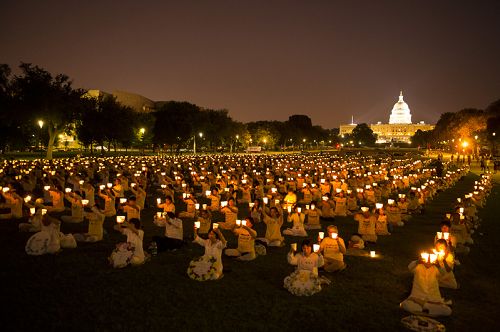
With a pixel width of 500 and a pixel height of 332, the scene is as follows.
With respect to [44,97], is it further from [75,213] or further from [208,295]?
[208,295]

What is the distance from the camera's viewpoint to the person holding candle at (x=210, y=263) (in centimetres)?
978

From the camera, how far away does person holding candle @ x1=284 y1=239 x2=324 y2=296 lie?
9055mm

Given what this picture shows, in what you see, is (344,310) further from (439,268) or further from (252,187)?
(252,187)

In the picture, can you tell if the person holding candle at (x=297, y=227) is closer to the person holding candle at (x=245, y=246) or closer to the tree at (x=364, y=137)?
the person holding candle at (x=245, y=246)

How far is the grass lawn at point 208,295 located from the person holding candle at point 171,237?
289 millimetres

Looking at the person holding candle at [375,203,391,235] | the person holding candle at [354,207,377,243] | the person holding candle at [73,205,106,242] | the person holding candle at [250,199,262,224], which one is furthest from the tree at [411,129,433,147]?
the person holding candle at [73,205,106,242]

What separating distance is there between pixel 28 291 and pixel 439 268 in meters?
7.79

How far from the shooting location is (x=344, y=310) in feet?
27.3

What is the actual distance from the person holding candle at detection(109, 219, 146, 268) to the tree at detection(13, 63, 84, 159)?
128 ft

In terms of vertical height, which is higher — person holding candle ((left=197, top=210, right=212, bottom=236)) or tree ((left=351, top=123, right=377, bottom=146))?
tree ((left=351, top=123, right=377, bottom=146))

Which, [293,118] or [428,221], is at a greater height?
[293,118]

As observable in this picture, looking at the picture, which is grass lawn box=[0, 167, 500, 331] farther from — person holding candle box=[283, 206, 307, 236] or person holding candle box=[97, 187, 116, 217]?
person holding candle box=[97, 187, 116, 217]

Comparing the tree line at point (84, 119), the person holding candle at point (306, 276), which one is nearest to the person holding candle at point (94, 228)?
the person holding candle at point (306, 276)

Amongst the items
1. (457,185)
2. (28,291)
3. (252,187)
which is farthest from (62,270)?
(457,185)
